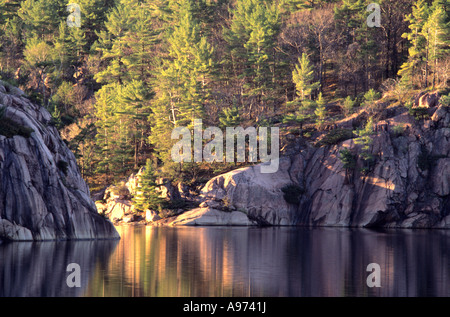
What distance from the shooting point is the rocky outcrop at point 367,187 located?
63.8 m

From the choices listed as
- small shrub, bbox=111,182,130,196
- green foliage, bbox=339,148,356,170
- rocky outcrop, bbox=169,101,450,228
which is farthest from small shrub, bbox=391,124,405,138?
small shrub, bbox=111,182,130,196

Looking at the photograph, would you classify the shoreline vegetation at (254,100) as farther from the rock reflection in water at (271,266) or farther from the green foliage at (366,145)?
the rock reflection in water at (271,266)

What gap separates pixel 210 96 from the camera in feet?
253

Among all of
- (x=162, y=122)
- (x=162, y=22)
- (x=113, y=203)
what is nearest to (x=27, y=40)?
(x=162, y=22)

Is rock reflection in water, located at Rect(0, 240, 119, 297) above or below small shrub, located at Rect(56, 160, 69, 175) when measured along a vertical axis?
below

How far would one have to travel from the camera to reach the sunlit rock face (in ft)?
209

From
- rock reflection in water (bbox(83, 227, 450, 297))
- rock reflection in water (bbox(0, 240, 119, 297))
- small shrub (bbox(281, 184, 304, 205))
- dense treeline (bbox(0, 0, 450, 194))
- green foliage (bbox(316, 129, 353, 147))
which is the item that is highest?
dense treeline (bbox(0, 0, 450, 194))

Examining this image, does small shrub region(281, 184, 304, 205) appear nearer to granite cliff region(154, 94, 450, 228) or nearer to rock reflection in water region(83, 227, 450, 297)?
granite cliff region(154, 94, 450, 228)

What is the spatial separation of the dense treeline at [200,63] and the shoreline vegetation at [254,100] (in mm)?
270

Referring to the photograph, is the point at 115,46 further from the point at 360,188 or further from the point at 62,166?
the point at 62,166

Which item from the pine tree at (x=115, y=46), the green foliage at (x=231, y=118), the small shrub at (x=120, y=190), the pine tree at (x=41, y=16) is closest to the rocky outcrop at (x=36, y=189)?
the small shrub at (x=120, y=190)

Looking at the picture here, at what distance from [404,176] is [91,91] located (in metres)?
52.3

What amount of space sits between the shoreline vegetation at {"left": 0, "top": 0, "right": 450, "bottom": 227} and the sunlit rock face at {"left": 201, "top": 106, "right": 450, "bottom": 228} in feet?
0.41

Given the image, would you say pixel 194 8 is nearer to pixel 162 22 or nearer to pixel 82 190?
pixel 162 22
